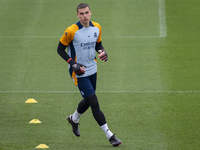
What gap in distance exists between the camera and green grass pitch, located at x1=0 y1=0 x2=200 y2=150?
6094 millimetres

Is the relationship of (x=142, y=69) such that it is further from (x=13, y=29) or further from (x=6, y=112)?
(x=13, y=29)

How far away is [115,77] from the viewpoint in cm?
866

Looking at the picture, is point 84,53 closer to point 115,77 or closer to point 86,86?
point 86,86

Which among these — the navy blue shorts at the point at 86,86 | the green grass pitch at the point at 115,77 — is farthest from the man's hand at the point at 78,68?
the green grass pitch at the point at 115,77

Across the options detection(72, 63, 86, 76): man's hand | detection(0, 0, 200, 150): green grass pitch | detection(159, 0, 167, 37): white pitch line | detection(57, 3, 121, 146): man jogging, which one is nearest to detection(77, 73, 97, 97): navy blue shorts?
detection(57, 3, 121, 146): man jogging

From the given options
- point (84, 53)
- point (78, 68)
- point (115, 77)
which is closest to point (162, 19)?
point (115, 77)

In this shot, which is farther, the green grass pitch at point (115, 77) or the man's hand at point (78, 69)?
the green grass pitch at point (115, 77)

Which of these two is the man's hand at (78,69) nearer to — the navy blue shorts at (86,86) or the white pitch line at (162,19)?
the navy blue shorts at (86,86)

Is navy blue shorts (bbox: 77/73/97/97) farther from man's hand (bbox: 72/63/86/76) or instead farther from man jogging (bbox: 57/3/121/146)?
man's hand (bbox: 72/63/86/76)

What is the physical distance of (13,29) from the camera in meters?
11.1

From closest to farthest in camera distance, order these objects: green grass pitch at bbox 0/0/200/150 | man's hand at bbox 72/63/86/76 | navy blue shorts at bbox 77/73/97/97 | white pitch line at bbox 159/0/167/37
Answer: man's hand at bbox 72/63/86/76 → navy blue shorts at bbox 77/73/97/97 → green grass pitch at bbox 0/0/200/150 → white pitch line at bbox 159/0/167/37

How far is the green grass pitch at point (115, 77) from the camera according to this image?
609 centimetres

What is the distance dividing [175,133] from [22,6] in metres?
8.14

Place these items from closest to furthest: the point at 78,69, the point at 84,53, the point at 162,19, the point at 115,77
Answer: the point at 78,69 < the point at 84,53 < the point at 115,77 < the point at 162,19
